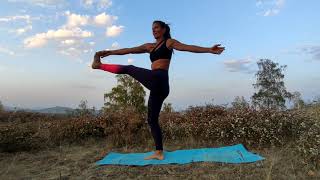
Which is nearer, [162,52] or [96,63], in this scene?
[162,52]

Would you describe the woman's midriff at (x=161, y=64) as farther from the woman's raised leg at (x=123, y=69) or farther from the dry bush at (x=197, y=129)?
the dry bush at (x=197, y=129)

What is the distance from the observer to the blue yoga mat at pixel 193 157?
22.3ft

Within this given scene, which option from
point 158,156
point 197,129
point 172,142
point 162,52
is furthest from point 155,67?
point 172,142

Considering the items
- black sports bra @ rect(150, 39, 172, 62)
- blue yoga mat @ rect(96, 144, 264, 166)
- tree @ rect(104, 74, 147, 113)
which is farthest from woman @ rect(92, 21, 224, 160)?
tree @ rect(104, 74, 147, 113)

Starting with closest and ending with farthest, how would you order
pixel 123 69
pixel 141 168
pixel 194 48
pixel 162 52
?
pixel 194 48 → pixel 141 168 → pixel 162 52 → pixel 123 69

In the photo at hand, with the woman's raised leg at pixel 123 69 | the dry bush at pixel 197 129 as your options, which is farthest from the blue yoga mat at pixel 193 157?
the woman's raised leg at pixel 123 69

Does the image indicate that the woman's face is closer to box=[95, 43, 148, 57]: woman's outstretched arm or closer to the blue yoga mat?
box=[95, 43, 148, 57]: woman's outstretched arm

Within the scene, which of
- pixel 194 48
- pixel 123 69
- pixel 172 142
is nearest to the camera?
pixel 194 48

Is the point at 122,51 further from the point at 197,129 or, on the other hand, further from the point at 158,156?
the point at 197,129

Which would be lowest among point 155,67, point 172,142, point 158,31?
point 172,142

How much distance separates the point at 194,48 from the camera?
251 inches

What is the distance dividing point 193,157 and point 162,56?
1704mm

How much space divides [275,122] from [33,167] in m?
4.33


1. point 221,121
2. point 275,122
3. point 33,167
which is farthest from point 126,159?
point 275,122
